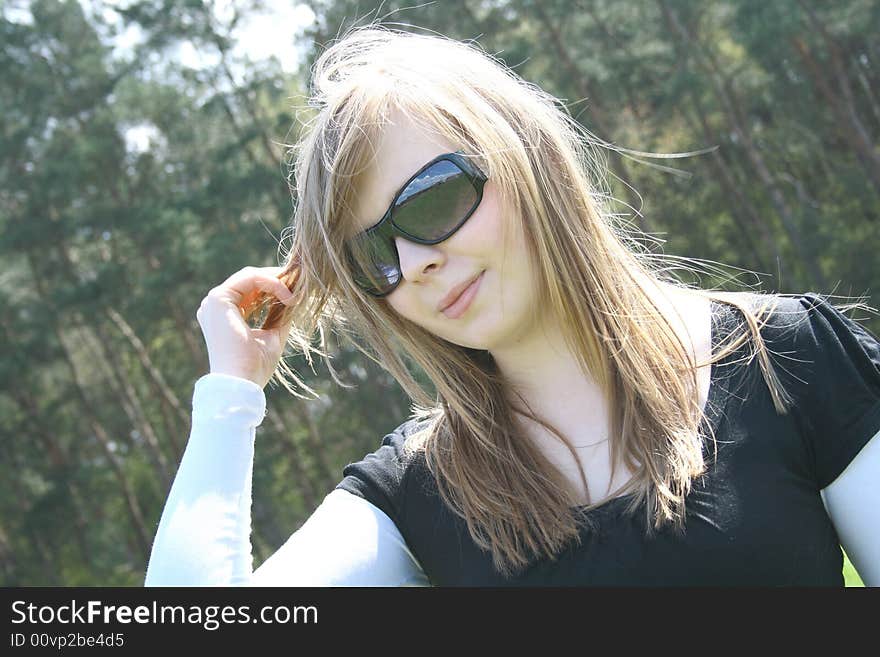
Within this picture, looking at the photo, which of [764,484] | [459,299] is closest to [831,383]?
[764,484]

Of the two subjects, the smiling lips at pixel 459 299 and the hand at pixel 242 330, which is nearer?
the smiling lips at pixel 459 299

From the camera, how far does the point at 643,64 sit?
1994 cm

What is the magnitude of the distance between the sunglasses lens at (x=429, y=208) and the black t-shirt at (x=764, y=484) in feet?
1.78

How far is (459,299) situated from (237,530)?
0.58m

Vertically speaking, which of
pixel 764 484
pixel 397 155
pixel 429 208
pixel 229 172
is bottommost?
pixel 764 484

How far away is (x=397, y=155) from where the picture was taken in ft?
5.57

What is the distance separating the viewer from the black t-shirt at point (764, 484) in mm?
1471

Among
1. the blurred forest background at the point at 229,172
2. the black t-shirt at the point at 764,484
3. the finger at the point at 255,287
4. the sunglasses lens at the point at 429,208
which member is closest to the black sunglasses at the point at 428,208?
the sunglasses lens at the point at 429,208

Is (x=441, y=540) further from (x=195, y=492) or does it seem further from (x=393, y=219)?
(x=393, y=219)

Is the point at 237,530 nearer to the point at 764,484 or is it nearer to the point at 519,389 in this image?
the point at 519,389

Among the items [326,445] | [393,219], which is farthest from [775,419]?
[326,445]

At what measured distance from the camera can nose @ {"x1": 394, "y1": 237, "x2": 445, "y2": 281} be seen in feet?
5.45

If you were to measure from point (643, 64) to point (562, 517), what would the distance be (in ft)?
64.8

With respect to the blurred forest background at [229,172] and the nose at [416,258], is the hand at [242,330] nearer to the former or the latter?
the nose at [416,258]
